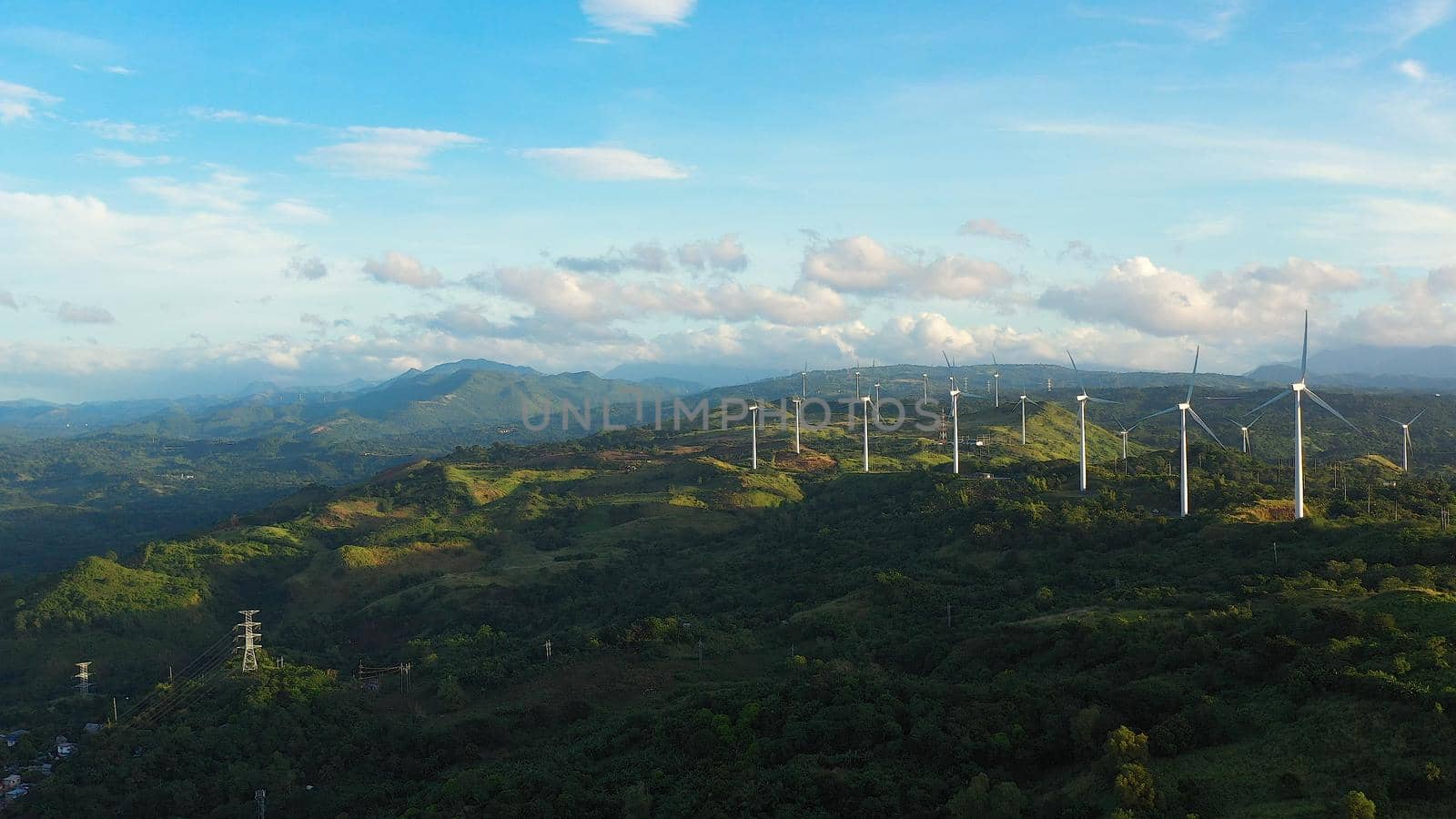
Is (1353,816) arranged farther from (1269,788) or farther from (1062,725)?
(1062,725)

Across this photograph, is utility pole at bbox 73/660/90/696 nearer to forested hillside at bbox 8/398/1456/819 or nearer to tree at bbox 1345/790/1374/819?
forested hillside at bbox 8/398/1456/819

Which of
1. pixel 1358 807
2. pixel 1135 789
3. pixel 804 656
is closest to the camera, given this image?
pixel 1358 807

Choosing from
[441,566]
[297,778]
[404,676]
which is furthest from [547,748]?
[441,566]

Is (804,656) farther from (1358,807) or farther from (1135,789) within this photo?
(1358,807)

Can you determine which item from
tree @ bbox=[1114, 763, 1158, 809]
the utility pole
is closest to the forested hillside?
tree @ bbox=[1114, 763, 1158, 809]

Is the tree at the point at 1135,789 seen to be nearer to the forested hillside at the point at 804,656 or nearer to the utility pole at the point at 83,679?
the forested hillside at the point at 804,656

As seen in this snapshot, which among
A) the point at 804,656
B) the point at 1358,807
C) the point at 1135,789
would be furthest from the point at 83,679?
the point at 1358,807
